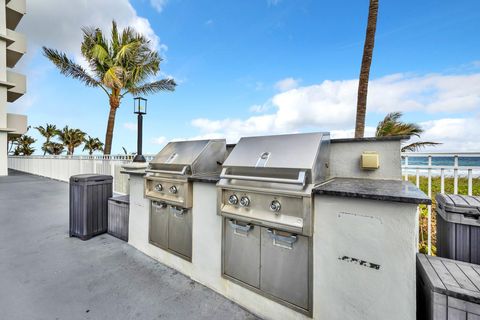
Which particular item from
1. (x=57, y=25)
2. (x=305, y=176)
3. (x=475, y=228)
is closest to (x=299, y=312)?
(x=305, y=176)

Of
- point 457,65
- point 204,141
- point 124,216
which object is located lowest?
point 124,216

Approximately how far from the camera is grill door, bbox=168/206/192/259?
2.41 meters

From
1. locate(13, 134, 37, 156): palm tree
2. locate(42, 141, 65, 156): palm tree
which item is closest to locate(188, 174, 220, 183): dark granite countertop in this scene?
locate(42, 141, 65, 156): palm tree

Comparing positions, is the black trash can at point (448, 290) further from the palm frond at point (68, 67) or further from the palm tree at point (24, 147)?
the palm tree at point (24, 147)

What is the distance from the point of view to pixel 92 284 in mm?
2279

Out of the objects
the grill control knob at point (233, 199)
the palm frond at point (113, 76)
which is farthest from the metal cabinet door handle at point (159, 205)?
the palm frond at point (113, 76)

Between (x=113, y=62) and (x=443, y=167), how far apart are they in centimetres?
1191

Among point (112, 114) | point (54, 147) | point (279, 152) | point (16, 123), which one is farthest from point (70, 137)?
point (279, 152)

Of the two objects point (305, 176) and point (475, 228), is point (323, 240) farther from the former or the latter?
point (475, 228)

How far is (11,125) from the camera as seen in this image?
41.3 ft

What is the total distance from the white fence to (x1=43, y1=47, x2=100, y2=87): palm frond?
3.77m

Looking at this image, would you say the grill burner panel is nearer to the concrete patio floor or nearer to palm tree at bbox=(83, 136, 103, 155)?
the concrete patio floor

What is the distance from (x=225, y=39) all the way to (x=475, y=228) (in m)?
10.1

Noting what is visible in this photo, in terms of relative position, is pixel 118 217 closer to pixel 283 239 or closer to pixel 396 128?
pixel 283 239
